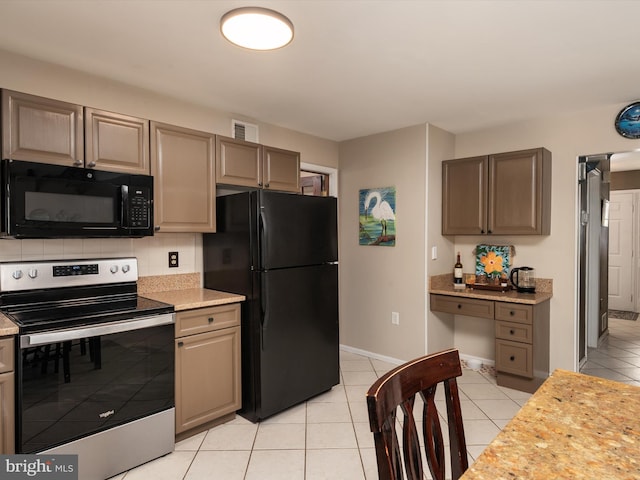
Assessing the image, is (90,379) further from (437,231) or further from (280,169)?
(437,231)

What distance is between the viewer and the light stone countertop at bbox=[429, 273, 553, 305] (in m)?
3.22

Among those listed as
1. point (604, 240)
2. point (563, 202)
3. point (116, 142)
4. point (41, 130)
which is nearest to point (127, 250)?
point (116, 142)

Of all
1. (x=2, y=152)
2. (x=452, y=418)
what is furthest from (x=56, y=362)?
(x=452, y=418)

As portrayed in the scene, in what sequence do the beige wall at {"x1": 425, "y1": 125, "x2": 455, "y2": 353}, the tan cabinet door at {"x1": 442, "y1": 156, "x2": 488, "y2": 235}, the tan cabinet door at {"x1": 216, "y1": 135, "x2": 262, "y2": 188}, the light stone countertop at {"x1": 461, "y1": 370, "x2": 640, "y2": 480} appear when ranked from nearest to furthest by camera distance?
the light stone countertop at {"x1": 461, "y1": 370, "x2": 640, "y2": 480} < the tan cabinet door at {"x1": 216, "y1": 135, "x2": 262, "y2": 188} < the tan cabinet door at {"x1": 442, "y1": 156, "x2": 488, "y2": 235} < the beige wall at {"x1": 425, "y1": 125, "x2": 455, "y2": 353}

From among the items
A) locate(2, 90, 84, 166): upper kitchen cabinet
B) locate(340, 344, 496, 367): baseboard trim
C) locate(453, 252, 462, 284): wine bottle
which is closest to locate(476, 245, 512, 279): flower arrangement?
locate(453, 252, 462, 284): wine bottle

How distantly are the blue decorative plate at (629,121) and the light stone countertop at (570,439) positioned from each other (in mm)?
2661

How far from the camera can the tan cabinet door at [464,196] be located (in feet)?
11.8

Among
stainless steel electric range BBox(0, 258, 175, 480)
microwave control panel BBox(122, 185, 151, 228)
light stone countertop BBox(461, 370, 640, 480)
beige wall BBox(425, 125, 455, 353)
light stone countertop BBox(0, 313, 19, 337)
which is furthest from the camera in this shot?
beige wall BBox(425, 125, 455, 353)

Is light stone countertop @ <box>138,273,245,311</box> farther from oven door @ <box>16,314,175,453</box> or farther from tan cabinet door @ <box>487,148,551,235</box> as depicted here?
tan cabinet door @ <box>487,148,551,235</box>

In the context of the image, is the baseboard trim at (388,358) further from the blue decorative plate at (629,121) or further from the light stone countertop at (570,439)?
the light stone countertop at (570,439)

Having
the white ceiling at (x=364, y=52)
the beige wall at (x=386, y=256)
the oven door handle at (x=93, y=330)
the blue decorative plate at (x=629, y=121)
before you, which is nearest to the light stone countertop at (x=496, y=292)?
the beige wall at (x=386, y=256)

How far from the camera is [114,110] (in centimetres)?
268

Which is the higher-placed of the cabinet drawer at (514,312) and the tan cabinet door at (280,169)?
the tan cabinet door at (280,169)

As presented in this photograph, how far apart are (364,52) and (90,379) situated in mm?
2339
